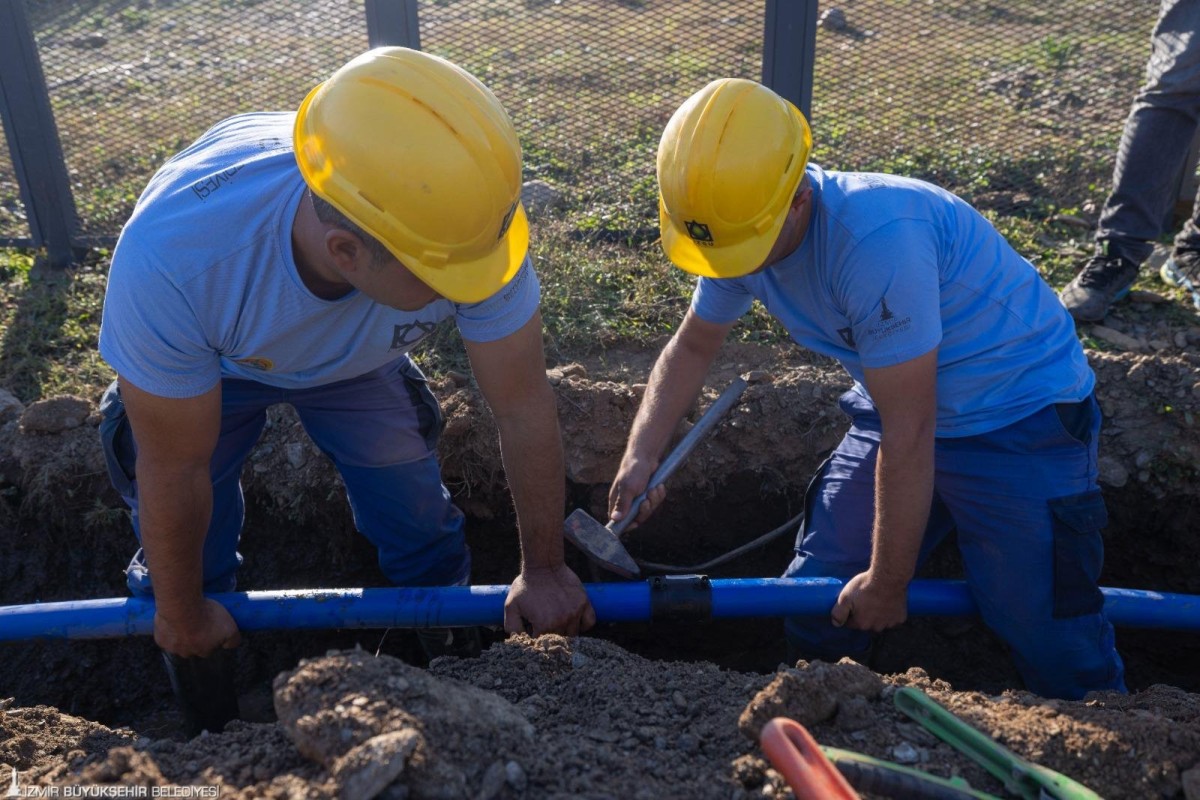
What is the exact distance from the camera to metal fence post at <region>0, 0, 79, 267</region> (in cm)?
465

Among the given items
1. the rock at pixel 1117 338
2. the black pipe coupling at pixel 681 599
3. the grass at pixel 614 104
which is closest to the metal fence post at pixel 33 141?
the grass at pixel 614 104

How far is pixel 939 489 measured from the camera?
2.90 metres

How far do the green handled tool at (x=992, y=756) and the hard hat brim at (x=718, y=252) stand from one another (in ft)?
3.64

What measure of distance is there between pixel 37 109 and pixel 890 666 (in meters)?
4.76

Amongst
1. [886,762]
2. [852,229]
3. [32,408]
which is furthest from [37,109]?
[886,762]

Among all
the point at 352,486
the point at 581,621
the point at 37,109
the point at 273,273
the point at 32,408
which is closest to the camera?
the point at 273,273

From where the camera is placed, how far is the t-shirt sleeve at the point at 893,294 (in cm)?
234

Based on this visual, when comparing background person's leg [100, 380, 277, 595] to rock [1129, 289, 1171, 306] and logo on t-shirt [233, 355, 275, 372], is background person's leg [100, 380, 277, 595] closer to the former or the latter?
logo on t-shirt [233, 355, 275, 372]

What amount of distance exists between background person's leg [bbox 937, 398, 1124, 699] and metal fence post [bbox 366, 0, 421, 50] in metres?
3.24

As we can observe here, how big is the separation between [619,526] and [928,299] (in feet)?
3.91

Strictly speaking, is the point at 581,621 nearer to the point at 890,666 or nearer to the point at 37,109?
the point at 890,666

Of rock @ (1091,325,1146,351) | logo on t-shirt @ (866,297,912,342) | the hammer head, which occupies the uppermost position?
logo on t-shirt @ (866,297,912,342)

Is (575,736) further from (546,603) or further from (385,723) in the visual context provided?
(546,603)

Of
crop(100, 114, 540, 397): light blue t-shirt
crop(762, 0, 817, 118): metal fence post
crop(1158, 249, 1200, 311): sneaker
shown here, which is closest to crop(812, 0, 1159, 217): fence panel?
crop(1158, 249, 1200, 311): sneaker
